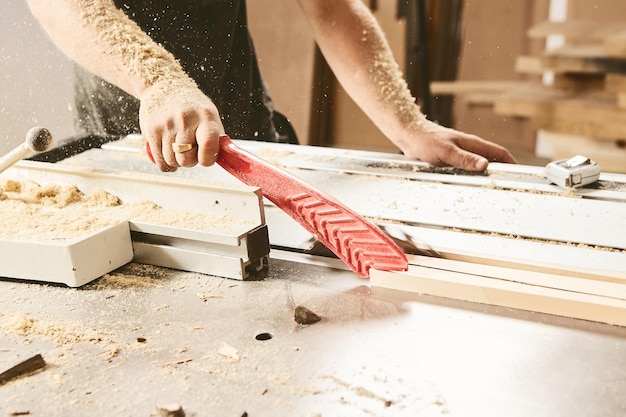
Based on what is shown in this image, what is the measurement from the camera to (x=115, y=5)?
135 cm

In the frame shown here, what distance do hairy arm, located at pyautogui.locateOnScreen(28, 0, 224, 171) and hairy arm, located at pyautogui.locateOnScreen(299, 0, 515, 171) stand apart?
29 centimetres

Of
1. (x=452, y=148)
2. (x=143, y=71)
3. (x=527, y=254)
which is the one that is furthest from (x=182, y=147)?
(x=527, y=254)

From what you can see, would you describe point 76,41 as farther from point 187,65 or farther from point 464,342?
point 464,342

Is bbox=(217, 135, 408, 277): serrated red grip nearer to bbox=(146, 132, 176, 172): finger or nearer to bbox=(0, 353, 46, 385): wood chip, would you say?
bbox=(146, 132, 176, 172): finger

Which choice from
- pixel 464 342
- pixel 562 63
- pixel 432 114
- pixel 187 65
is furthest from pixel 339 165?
pixel 464 342

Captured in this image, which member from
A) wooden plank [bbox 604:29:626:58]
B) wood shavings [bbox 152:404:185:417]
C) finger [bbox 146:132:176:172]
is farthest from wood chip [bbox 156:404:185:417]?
wooden plank [bbox 604:29:626:58]

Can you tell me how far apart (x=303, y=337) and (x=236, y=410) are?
19cm

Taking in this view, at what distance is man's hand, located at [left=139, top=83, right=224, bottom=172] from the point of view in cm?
119

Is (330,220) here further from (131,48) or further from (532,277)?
(131,48)

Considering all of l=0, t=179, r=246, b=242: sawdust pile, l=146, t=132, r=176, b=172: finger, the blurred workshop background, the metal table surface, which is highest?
the blurred workshop background

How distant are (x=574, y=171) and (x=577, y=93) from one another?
179 mm

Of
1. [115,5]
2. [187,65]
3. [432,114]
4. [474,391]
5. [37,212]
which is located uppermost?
[115,5]

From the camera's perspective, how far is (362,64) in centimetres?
130

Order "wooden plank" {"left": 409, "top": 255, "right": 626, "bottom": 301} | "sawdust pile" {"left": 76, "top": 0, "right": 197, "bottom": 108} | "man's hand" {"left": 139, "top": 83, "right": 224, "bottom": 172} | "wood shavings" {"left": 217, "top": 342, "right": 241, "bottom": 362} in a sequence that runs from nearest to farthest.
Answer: "wood shavings" {"left": 217, "top": 342, "right": 241, "bottom": 362}, "wooden plank" {"left": 409, "top": 255, "right": 626, "bottom": 301}, "man's hand" {"left": 139, "top": 83, "right": 224, "bottom": 172}, "sawdust pile" {"left": 76, "top": 0, "right": 197, "bottom": 108}
